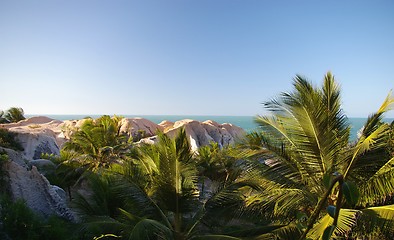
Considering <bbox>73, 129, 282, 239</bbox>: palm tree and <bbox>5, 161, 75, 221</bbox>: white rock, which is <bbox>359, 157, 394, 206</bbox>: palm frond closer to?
<bbox>73, 129, 282, 239</bbox>: palm tree

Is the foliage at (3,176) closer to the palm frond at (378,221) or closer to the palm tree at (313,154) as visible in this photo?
the palm tree at (313,154)

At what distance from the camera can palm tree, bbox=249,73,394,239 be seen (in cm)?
599

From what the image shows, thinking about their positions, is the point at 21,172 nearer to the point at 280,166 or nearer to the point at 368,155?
the point at 280,166

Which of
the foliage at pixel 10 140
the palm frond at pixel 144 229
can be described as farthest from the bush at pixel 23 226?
the foliage at pixel 10 140

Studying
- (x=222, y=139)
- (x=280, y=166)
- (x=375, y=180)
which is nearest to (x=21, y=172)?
(x=280, y=166)

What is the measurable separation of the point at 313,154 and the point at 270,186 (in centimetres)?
133

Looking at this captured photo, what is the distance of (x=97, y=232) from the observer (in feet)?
21.7

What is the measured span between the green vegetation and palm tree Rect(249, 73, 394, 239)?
0.07ft

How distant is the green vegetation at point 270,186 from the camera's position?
5.77 metres

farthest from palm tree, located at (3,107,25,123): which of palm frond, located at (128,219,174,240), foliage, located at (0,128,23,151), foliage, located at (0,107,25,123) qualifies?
palm frond, located at (128,219,174,240)

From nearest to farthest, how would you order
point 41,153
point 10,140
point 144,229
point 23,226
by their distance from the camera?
point 144,229
point 23,226
point 10,140
point 41,153

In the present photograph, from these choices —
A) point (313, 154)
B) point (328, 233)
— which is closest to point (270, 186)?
point (313, 154)

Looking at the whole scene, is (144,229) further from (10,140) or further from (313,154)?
(10,140)

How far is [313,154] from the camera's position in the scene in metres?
6.54
